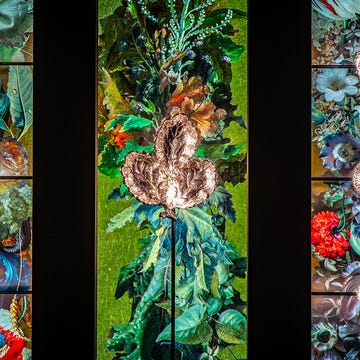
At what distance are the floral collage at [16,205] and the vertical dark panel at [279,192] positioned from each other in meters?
1.13

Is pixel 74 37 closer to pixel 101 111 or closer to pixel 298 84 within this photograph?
pixel 101 111

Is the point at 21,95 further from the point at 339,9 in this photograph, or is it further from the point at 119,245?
the point at 339,9

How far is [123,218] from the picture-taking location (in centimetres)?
272

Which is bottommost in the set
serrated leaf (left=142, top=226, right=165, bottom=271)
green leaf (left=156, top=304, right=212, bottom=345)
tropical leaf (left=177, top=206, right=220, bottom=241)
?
green leaf (left=156, top=304, right=212, bottom=345)

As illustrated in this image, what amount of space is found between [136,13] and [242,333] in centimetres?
172

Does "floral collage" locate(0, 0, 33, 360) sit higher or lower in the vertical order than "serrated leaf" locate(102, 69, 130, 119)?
lower

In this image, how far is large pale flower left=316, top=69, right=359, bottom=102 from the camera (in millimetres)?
2736

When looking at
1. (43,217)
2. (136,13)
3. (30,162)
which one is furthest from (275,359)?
(136,13)

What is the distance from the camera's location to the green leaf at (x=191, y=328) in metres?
2.71

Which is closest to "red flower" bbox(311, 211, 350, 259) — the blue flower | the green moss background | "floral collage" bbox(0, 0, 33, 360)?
the blue flower

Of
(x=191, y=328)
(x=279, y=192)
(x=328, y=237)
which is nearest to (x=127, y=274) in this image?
(x=191, y=328)

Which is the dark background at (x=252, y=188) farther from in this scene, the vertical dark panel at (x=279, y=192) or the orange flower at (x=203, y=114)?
the orange flower at (x=203, y=114)

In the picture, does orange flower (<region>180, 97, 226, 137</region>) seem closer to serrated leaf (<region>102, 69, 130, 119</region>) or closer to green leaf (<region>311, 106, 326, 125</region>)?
serrated leaf (<region>102, 69, 130, 119</region>)

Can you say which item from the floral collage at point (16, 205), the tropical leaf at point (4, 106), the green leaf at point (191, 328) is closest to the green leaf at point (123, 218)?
the floral collage at point (16, 205)
